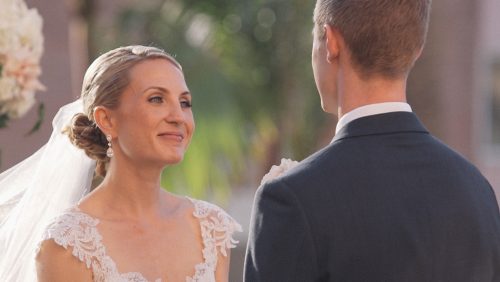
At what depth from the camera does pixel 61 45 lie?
6.56 meters

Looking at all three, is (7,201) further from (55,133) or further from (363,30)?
(363,30)

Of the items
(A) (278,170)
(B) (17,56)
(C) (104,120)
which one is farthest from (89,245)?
(A) (278,170)

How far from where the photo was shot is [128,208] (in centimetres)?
388

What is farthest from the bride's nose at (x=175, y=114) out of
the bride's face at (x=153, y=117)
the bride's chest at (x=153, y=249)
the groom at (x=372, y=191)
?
the groom at (x=372, y=191)

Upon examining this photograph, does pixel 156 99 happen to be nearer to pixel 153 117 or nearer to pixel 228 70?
pixel 153 117

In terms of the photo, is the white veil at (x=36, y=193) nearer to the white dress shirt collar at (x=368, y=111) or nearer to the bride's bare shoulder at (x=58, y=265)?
the bride's bare shoulder at (x=58, y=265)

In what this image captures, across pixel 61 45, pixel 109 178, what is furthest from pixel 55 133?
pixel 61 45

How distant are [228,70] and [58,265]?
28.7 ft

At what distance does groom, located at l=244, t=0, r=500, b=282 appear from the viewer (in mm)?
2621

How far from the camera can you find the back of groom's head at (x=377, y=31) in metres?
2.70

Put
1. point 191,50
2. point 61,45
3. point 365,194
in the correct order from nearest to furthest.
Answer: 1. point 365,194
2. point 61,45
3. point 191,50

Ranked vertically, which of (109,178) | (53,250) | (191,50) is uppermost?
(191,50)

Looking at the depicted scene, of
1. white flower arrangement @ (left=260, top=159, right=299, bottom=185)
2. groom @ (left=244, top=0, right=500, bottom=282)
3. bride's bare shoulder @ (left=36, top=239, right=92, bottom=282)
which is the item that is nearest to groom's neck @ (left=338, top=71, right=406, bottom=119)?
groom @ (left=244, top=0, right=500, bottom=282)

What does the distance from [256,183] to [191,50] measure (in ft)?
29.2
